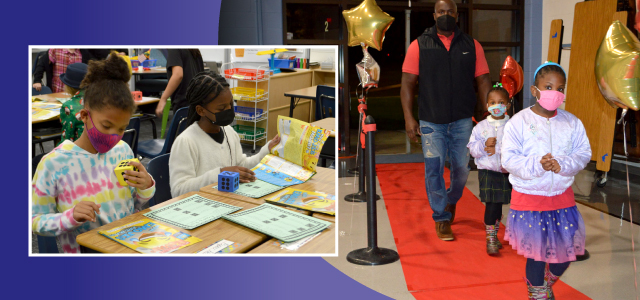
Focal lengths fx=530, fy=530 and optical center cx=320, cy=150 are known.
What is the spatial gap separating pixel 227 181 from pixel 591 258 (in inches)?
90.7

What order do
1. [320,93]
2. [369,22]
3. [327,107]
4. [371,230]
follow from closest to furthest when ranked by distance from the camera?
[320,93], [327,107], [371,230], [369,22]

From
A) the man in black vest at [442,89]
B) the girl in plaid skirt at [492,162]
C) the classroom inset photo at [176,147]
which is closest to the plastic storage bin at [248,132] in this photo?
the classroom inset photo at [176,147]

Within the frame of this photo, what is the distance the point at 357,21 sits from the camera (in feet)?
11.7

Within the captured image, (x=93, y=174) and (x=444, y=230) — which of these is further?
(x=444, y=230)

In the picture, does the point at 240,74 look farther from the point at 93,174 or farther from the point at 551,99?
the point at 551,99

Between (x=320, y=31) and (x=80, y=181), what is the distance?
15.8ft

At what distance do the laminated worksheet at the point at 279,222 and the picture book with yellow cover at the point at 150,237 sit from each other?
5.8 inches

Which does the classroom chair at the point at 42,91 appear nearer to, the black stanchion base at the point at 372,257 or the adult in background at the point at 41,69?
the adult in background at the point at 41,69

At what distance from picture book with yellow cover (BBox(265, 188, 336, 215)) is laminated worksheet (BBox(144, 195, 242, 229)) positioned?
0.48ft

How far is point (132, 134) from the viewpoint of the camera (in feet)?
4.79

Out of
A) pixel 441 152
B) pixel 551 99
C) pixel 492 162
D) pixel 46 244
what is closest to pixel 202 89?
pixel 46 244

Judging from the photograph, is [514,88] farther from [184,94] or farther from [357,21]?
[184,94]

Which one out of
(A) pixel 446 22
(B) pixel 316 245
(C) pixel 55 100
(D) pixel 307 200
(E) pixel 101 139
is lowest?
(B) pixel 316 245

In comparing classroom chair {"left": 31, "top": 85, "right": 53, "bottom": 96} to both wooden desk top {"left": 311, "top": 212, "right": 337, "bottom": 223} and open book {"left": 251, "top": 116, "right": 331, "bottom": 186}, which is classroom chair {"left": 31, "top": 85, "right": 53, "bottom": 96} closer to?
open book {"left": 251, "top": 116, "right": 331, "bottom": 186}
